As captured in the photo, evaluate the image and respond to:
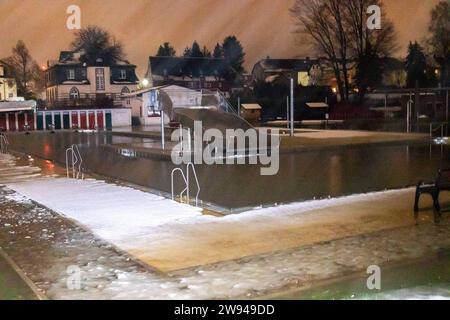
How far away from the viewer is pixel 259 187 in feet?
47.9

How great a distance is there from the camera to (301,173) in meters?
17.4

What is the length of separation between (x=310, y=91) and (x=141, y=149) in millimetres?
44905

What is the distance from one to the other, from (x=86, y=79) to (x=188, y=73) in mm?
15116

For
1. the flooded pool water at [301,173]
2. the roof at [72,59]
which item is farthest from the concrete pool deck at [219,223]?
the roof at [72,59]

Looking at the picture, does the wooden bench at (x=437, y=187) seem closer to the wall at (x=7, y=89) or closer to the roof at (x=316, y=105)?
the roof at (x=316, y=105)

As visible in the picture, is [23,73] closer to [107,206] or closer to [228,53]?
[228,53]

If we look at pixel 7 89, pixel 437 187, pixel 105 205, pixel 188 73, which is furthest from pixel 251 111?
pixel 437 187

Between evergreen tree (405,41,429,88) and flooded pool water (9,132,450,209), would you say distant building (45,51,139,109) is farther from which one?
flooded pool water (9,132,450,209)

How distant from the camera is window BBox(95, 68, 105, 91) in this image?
76.6m

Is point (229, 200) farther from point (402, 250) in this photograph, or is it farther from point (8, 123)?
point (8, 123)

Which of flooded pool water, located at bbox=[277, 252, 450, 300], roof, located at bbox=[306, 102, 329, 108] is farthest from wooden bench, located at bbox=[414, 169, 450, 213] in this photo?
roof, located at bbox=[306, 102, 329, 108]

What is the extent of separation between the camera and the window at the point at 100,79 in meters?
76.6

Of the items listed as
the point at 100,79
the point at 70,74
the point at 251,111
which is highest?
the point at 70,74

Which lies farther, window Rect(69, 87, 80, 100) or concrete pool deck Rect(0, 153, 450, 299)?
window Rect(69, 87, 80, 100)
